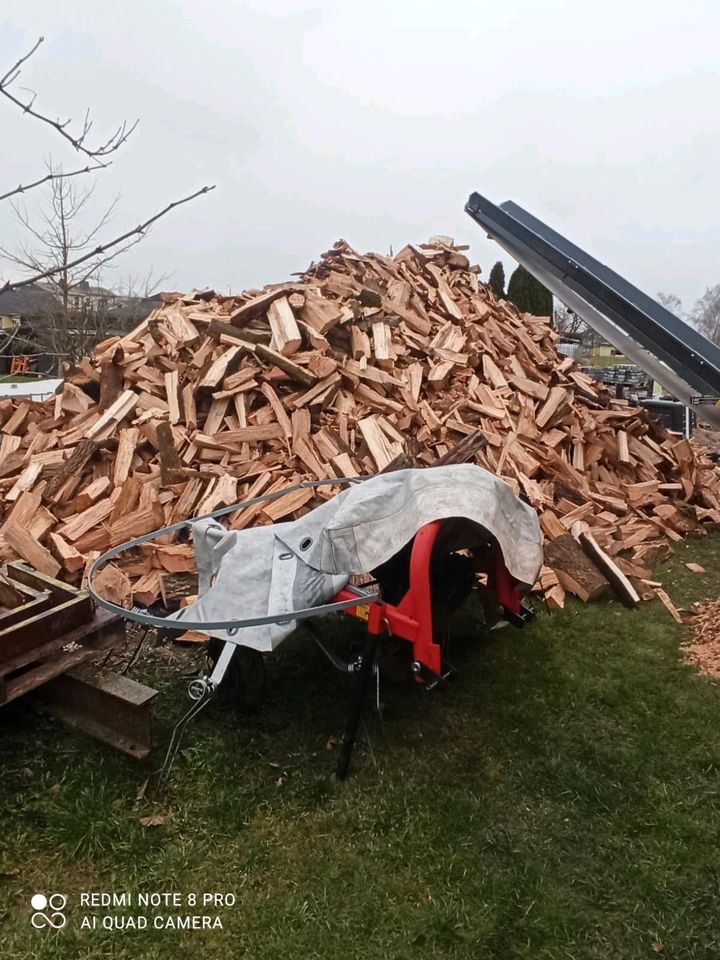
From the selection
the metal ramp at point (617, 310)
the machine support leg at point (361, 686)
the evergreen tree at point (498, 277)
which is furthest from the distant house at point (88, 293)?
the evergreen tree at point (498, 277)

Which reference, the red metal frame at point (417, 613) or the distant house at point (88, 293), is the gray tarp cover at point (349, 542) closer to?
the red metal frame at point (417, 613)

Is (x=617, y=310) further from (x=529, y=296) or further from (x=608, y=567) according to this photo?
(x=529, y=296)

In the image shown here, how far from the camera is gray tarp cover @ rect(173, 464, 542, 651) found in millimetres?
3203

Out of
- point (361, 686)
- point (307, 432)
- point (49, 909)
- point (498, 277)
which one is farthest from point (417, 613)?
point (498, 277)

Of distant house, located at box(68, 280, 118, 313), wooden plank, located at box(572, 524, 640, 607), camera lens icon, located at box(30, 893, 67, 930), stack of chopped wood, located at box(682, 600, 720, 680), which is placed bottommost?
camera lens icon, located at box(30, 893, 67, 930)

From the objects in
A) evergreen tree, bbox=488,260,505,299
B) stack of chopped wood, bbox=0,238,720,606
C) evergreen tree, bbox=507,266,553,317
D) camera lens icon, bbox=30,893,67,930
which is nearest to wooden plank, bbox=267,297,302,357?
stack of chopped wood, bbox=0,238,720,606

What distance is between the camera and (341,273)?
32.1 ft

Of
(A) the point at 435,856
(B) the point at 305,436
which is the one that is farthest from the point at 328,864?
(B) the point at 305,436

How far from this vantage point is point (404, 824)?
10.1 feet

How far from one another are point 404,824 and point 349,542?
1.35 m

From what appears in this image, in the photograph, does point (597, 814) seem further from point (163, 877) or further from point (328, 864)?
point (163, 877)

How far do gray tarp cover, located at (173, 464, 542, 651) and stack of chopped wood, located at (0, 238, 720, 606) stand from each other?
6.00ft

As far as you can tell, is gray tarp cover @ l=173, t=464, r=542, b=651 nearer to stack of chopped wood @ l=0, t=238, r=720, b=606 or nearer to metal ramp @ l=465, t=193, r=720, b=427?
stack of chopped wood @ l=0, t=238, r=720, b=606

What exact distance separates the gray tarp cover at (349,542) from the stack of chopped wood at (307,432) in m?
1.83
